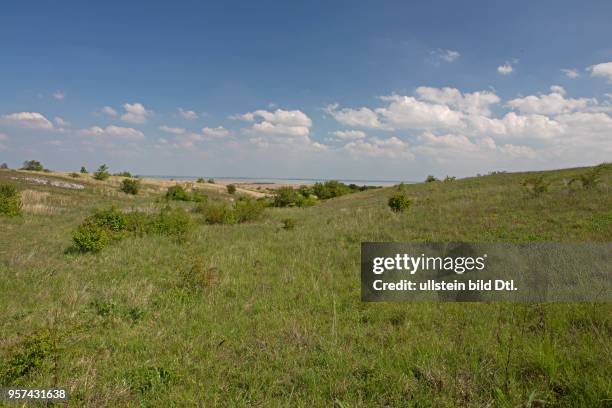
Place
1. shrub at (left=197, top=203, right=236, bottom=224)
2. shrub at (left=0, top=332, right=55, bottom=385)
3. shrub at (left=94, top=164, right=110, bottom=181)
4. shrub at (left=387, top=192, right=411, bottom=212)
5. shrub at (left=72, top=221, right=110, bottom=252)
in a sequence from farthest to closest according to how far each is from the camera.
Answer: shrub at (left=94, top=164, right=110, bottom=181)
shrub at (left=387, top=192, right=411, bottom=212)
shrub at (left=197, top=203, right=236, bottom=224)
shrub at (left=72, top=221, right=110, bottom=252)
shrub at (left=0, top=332, right=55, bottom=385)

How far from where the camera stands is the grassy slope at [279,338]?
2.91 metres

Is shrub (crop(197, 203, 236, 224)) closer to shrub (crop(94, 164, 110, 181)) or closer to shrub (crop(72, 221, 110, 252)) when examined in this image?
shrub (crop(72, 221, 110, 252))

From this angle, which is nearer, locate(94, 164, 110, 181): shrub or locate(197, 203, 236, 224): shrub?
locate(197, 203, 236, 224): shrub

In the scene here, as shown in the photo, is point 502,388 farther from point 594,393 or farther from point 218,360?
point 218,360

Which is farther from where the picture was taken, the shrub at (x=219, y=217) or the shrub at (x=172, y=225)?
the shrub at (x=219, y=217)

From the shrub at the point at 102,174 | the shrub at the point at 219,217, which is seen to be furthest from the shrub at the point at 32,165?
the shrub at the point at 219,217

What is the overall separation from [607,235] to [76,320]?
479 inches

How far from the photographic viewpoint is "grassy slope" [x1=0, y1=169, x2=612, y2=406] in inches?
115

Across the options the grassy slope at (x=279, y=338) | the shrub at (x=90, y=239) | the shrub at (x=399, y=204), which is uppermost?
the shrub at (x=399, y=204)

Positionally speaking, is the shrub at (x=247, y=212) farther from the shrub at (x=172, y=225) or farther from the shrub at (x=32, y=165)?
the shrub at (x=32, y=165)

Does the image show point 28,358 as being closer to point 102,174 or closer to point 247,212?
point 247,212

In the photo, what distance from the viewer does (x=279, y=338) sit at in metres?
4.05

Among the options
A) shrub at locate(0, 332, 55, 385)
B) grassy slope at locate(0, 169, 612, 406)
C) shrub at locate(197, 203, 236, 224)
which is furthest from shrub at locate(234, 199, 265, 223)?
shrub at locate(0, 332, 55, 385)

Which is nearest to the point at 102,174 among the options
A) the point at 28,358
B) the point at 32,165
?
the point at 32,165
